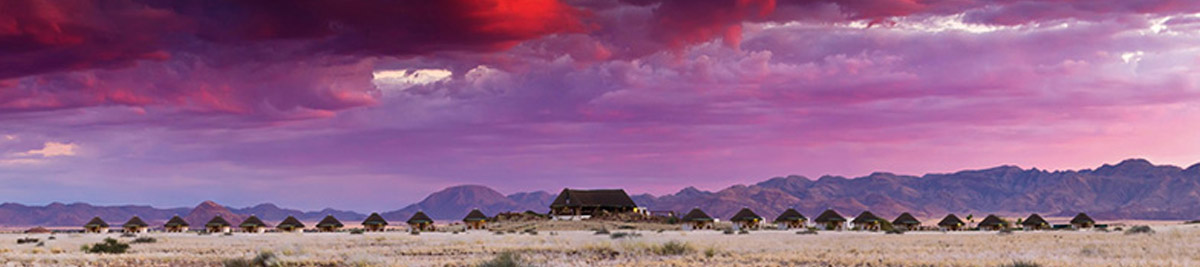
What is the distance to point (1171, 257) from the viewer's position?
3062 cm

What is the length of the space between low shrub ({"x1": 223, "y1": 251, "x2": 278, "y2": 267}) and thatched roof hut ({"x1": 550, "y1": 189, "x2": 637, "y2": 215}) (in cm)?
7499

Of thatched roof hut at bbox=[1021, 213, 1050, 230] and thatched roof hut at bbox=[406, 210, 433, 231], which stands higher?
thatched roof hut at bbox=[406, 210, 433, 231]

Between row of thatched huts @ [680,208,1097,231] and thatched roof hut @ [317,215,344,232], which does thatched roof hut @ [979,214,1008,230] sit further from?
thatched roof hut @ [317,215,344,232]

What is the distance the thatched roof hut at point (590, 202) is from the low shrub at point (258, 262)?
75.0m

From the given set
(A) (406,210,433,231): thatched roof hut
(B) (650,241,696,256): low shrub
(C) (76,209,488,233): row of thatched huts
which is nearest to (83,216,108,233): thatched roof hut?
(C) (76,209,488,233): row of thatched huts

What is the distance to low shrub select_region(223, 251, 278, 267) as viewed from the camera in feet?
98.5

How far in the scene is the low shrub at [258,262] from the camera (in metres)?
30.0

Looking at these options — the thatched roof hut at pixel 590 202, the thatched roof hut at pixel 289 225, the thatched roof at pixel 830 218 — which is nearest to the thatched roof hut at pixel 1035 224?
the thatched roof at pixel 830 218

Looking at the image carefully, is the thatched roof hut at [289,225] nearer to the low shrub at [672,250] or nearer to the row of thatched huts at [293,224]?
the row of thatched huts at [293,224]

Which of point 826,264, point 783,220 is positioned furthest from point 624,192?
point 826,264

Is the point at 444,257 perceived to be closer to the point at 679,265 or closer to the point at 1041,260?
the point at 679,265

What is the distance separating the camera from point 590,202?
110375 millimetres

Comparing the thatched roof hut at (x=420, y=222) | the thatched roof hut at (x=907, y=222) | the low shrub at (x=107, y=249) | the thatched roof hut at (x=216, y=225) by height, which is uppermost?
the thatched roof hut at (x=216, y=225)

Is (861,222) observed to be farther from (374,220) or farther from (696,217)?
(374,220)
